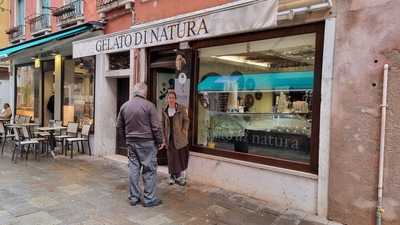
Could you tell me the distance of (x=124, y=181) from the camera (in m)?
6.59

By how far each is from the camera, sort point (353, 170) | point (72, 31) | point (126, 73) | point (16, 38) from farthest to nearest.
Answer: point (16, 38) < point (72, 31) < point (126, 73) < point (353, 170)

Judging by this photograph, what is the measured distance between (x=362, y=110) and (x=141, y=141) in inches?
122

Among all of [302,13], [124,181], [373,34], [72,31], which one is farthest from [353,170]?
[72,31]

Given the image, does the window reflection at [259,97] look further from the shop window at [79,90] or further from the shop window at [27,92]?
the shop window at [27,92]

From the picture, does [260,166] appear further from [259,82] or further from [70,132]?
[70,132]

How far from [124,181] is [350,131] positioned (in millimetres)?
4125

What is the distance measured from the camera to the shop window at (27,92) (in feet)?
43.4

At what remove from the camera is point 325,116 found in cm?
474

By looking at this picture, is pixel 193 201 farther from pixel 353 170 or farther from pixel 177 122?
pixel 353 170

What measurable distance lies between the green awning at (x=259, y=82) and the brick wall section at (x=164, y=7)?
1.33 m

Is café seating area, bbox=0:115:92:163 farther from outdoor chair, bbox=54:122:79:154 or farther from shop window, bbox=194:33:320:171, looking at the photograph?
shop window, bbox=194:33:320:171

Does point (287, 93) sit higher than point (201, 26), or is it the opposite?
point (201, 26)

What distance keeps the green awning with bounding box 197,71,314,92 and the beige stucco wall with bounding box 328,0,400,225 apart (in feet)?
2.13

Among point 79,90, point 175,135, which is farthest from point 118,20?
point 175,135
